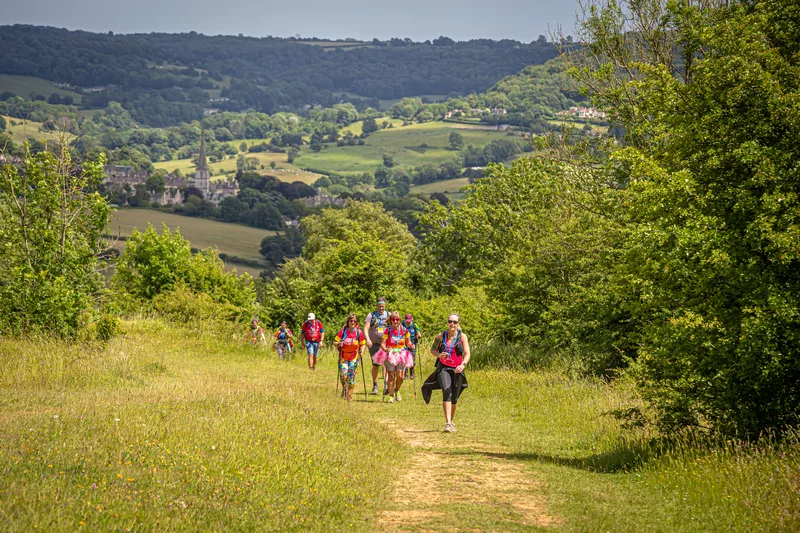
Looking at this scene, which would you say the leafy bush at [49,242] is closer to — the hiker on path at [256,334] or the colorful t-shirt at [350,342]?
the colorful t-shirt at [350,342]

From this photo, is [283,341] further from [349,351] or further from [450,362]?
[450,362]

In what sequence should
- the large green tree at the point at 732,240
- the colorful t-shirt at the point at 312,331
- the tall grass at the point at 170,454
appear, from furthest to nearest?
the colorful t-shirt at the point at 312,331 → the large green tree at the point at 732,240 → the tall grass at the point at 170,454

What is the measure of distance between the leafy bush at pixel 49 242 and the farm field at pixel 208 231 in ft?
418

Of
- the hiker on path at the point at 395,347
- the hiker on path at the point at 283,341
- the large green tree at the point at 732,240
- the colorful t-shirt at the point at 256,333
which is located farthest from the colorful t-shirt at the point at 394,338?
the colorful t-shirt at the point at 256,333

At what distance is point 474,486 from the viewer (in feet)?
31.4

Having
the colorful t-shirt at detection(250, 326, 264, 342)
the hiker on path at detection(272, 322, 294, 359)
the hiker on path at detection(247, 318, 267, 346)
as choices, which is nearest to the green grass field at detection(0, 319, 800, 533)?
the hiker on path at detection(272, 322, 294, 359)

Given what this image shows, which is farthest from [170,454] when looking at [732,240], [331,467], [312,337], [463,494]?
[312,337]

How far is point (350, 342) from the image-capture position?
17438mm

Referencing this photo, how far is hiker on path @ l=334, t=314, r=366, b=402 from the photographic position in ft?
56.7

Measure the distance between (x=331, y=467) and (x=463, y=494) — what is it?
154cm

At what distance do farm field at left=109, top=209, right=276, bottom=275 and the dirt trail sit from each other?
136 m

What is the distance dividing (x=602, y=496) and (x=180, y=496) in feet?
14.9

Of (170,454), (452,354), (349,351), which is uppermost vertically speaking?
(170,454)

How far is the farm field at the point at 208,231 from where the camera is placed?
160575 millimetres
